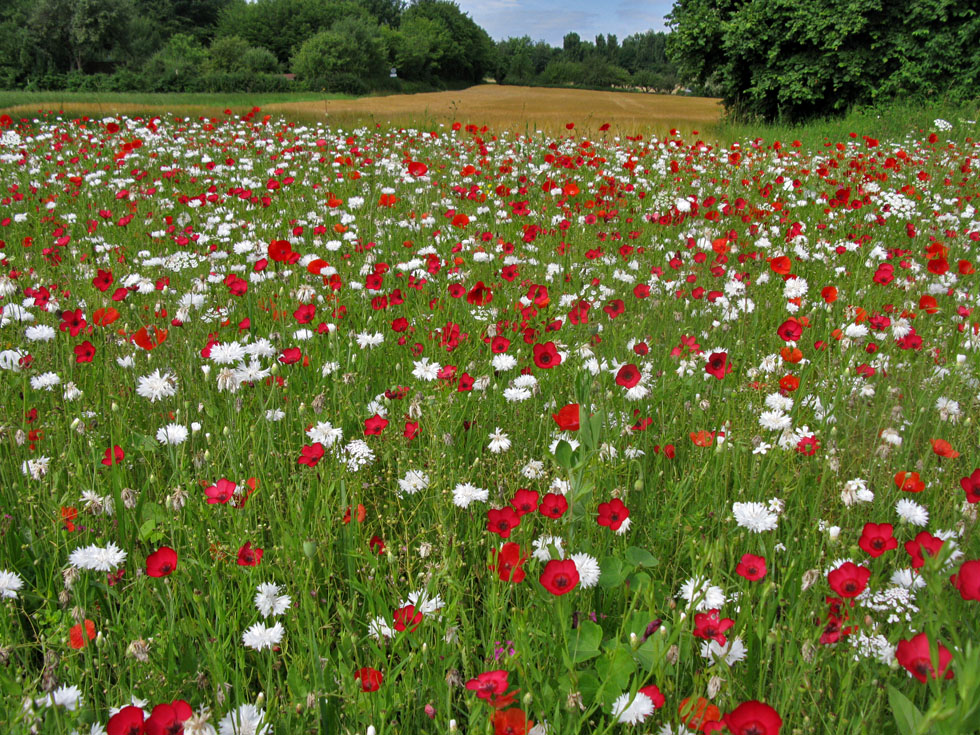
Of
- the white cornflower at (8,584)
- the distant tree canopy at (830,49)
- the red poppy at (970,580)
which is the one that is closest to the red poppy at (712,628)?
the red poppy at (970,580)

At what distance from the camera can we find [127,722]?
3.42 ft

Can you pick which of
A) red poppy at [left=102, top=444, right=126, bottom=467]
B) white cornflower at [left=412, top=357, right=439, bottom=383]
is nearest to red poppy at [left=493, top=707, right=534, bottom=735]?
red poppy at [left=102, top=444, right=126, bottom=467]

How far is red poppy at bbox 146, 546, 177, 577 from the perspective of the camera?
4.58 feet

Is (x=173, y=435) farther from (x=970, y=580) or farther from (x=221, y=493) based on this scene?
(x=970, y=580)

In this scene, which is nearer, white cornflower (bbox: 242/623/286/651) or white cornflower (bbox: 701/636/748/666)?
Result: white cornflower (bbox: 701/636/748/666)

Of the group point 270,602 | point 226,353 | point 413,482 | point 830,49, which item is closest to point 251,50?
point 830,49

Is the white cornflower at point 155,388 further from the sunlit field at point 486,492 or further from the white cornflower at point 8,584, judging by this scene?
the white cornflower at point 8,584

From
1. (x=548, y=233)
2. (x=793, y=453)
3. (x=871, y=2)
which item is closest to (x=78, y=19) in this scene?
(x=871, y=2)

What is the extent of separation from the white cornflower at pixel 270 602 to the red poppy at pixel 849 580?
121cm

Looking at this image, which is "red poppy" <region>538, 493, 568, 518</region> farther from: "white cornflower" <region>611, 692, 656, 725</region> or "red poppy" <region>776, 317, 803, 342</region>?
"red poppy" <region>776, 317, 803, 342</region>

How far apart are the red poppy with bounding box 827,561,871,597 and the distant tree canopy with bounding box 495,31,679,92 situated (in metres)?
87.0

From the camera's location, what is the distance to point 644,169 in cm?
752

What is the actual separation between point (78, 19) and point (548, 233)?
5794 cm

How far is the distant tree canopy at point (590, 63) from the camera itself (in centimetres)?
9369
